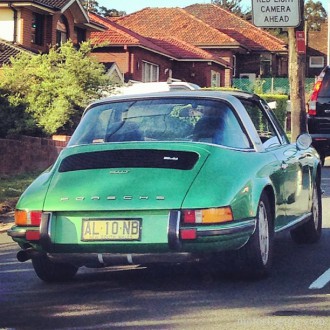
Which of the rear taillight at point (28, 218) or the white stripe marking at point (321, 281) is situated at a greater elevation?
the rear taillight at point (28, 218)

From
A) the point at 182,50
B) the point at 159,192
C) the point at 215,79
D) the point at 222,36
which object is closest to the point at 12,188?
the point at 159,192

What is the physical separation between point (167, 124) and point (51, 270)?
1495 mm

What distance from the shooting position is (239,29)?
66.4 meters

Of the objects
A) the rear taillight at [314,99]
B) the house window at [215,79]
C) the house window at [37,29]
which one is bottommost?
the rear taillight at [314,99]

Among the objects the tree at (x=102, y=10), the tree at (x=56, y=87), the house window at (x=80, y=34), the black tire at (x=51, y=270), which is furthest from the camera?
the tree at (x=102, y=10)

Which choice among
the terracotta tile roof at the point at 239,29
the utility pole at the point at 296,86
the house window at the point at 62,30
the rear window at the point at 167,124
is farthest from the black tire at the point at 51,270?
the terracotta tile roof at the point at 239,29

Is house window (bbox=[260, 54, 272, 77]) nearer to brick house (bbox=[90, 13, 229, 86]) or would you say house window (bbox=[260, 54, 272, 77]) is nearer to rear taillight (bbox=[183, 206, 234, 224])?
brick house (bbox=[90, 13, 229, 86])

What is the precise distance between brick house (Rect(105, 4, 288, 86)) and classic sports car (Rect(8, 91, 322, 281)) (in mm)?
45652

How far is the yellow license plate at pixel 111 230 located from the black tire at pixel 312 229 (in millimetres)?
3052

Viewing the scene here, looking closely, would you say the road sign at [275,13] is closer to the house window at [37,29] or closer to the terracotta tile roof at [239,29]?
the house window at [37,29]

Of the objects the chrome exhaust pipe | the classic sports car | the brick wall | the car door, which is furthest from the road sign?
the chrome exhaust pipe

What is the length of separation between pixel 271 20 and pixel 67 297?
1436 cm

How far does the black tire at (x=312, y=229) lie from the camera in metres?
9.30

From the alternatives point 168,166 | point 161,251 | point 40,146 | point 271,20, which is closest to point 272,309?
point 161,251
